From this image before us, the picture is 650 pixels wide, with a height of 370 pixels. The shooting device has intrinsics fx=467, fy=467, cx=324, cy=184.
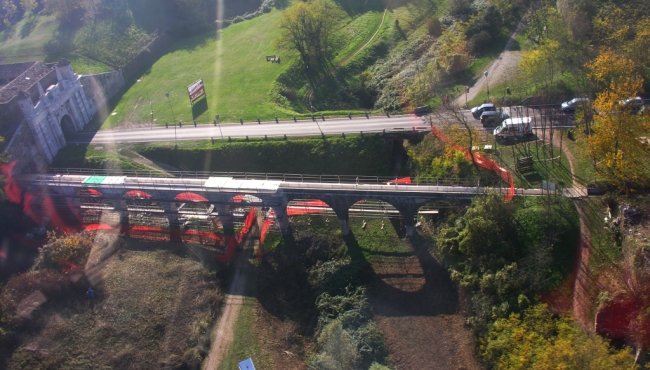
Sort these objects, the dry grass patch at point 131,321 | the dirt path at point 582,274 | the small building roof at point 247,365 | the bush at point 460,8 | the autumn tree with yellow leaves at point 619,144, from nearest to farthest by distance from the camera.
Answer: the dirt path at point 582,274 → the small building roof at point 247,365 → the dry grass patch at point 131,321 → the autumn tree with yellow leaves at point 619,144 → the bush at point 460,8

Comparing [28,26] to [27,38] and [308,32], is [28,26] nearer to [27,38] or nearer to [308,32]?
[27,38]

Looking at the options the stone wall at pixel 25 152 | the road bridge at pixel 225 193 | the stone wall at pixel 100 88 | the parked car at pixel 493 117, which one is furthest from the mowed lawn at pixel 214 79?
the parked car at pixel 493 117

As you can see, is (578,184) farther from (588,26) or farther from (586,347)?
(588,26)

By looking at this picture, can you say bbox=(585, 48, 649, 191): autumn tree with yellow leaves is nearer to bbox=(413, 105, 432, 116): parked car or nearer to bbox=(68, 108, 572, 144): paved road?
bbox=(68, 108, 572, 144): paved road

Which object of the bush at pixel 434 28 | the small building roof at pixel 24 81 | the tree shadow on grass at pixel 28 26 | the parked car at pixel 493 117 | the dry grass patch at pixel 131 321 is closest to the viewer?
the dry grass patch at pixel 131 321

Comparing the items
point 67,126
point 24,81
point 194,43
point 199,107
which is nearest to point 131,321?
point 199,107

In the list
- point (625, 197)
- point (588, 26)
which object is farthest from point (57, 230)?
point (588, 26)

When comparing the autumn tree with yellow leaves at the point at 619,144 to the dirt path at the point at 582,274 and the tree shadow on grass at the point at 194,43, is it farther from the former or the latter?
the tree shadow on grass at the point at 194,43
